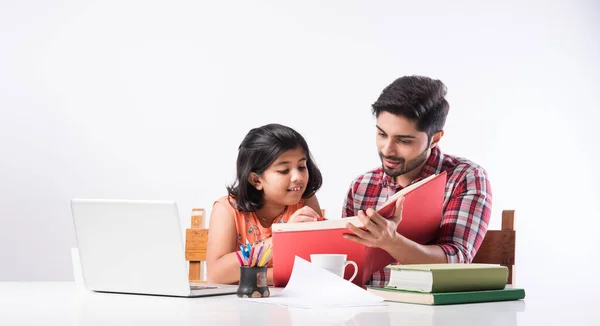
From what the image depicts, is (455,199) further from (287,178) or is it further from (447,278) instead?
(447,278)

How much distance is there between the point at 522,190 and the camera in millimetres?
3646

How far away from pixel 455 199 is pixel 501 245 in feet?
0.67

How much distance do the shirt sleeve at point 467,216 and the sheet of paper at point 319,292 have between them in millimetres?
704

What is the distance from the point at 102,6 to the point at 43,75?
440 millimetres

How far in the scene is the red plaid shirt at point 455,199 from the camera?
1.80m

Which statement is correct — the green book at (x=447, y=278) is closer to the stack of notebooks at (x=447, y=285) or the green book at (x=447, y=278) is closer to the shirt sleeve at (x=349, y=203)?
the stack of notebooks at (x=447, y=285)

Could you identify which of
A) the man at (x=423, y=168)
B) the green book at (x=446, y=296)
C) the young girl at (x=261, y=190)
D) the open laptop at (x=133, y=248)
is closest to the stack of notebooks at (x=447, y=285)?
the green book at (x=446, y=296)

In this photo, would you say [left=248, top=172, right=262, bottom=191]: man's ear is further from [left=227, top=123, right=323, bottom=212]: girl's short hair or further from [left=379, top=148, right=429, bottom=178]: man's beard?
[left=379, top=148, right=429, bottom=178]: man's beard

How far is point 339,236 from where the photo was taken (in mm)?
1377

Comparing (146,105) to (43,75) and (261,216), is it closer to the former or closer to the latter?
(43,75)

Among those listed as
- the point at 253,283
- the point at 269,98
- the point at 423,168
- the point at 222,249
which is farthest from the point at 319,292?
the point at 269,98

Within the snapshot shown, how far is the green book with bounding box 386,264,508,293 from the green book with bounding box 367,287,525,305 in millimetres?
16

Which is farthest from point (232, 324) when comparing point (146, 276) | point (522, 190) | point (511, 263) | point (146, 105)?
point (522, 190)

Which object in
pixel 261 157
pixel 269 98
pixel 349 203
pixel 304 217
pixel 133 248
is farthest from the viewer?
pixel 269 98
